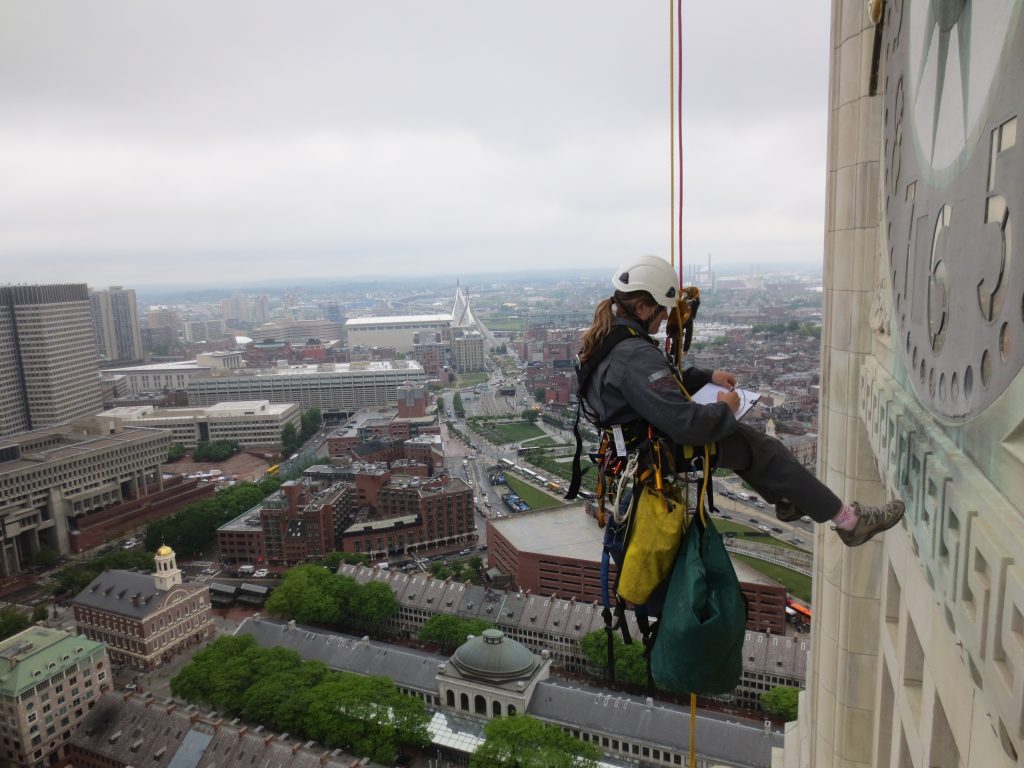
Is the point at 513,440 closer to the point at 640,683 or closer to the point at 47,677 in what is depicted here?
the point at 640,683

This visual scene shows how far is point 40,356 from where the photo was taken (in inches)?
1812

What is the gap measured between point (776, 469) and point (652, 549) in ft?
1.60

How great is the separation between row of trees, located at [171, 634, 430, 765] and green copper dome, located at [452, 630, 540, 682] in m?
1.64

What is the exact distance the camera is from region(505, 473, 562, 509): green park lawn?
3443cm

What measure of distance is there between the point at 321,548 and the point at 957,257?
1162 inches

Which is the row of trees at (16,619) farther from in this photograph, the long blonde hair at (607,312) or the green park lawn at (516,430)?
the green park lawn at (516,430)

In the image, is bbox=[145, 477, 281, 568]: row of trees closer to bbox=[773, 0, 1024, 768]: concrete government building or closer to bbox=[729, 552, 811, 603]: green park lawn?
bbox=[729, 552, 811, 603]: green park lawn

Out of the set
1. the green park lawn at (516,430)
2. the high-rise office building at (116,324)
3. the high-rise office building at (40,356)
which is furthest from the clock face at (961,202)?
the high-rise office building at (116,324)

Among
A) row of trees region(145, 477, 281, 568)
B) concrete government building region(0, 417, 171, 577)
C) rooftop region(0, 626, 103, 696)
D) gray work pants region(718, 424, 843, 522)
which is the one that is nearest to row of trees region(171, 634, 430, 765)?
rooftop region(0, 626, 103, 696)

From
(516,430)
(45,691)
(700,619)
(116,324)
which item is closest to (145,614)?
(45,691)

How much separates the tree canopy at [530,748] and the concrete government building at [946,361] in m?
12.5

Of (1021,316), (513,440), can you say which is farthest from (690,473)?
(513,440)

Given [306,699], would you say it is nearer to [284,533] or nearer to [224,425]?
[284,533]

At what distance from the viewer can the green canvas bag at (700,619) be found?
2303 millimetres
